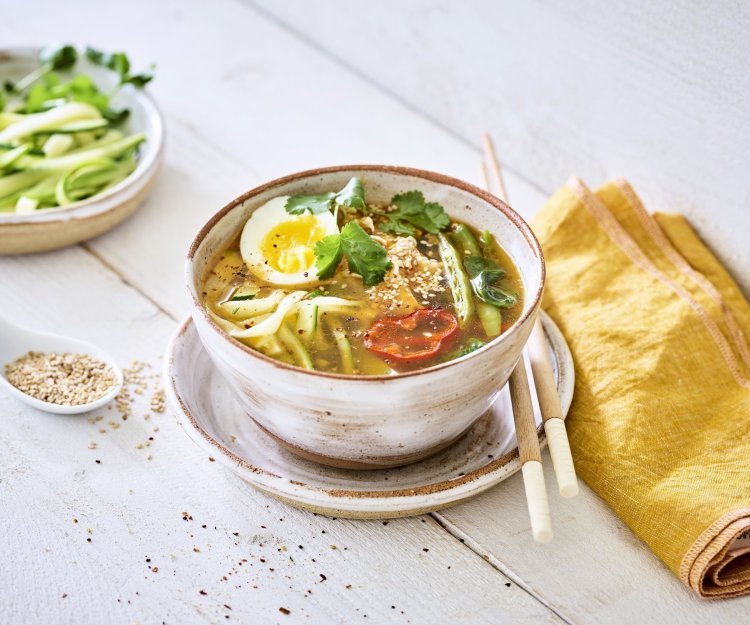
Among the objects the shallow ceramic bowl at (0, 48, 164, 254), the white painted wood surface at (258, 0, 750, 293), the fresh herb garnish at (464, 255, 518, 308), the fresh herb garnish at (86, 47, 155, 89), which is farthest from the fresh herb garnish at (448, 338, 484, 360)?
the fresh herb garnish at (86, 47, 155, 89)

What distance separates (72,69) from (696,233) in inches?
72.1

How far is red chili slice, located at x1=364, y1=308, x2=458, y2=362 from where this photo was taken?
1.57 metres

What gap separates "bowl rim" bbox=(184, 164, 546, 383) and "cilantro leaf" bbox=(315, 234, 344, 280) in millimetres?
179

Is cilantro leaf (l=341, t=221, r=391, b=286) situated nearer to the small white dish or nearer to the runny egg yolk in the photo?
the runny egg yolk

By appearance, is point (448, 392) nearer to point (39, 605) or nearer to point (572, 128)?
point (39, 605)

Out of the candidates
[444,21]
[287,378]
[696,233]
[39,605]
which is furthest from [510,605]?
[444,21]

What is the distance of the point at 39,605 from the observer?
1478 millimetres

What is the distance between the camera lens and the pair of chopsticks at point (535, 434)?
1392mm

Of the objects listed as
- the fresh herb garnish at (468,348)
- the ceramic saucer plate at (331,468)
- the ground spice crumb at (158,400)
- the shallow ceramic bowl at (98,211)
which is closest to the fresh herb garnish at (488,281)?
the fresh herb garnish at (468,348)

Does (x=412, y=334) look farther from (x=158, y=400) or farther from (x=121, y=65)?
(x=121, y=65)

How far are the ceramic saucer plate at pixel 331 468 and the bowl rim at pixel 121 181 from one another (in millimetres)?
559

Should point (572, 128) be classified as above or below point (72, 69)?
above

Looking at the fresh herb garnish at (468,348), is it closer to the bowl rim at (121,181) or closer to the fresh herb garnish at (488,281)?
the fresh herb garnish at (488,281)

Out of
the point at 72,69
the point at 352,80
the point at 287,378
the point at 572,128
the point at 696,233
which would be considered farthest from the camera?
the point at 352,80
